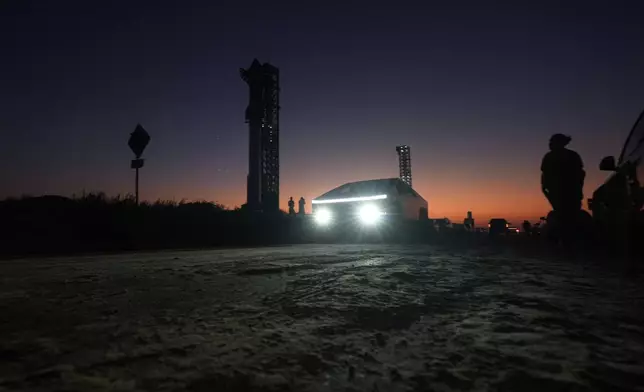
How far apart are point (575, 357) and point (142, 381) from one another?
65.0 inches

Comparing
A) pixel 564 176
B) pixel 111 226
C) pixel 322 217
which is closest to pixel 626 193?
pixel 564 176

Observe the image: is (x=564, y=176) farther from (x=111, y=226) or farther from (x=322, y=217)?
(x=322, y=217)

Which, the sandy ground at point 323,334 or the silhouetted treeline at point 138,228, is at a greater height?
the silhouetted treeline at point 138,228

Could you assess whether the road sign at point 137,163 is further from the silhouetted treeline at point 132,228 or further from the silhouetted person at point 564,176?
the silhouetted person at point 564,176

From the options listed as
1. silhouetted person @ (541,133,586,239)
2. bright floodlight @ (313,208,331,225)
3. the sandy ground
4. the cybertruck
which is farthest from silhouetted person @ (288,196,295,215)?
the sandy ground

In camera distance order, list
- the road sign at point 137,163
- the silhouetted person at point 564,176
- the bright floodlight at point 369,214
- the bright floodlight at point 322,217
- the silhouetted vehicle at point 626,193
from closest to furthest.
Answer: the silhouetted vehicle at point 626,193 → the silhouetted person at point 564,176 → the road sign at point 137,163 → the bright floodlight at point 369,214 → the bright floodlight at point 322,217

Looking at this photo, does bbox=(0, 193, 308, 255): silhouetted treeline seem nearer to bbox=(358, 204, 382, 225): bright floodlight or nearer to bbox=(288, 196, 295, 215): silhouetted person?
bbox=(358, 204, 382, 225): bright floodlight

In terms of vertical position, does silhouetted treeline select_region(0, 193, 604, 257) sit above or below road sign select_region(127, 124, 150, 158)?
below

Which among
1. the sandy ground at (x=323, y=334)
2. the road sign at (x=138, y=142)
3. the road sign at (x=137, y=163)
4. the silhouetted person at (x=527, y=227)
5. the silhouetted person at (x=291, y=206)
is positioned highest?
the road sign at (x=138, y=142)

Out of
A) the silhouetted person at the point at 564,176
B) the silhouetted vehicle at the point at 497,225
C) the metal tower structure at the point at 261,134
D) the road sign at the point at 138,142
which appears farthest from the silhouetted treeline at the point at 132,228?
the silhouetted person at the point at 564,176

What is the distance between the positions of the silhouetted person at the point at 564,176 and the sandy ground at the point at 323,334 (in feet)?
8.64

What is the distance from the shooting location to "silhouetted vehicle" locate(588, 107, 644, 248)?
4543 mm

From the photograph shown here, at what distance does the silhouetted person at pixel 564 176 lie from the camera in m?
5.40

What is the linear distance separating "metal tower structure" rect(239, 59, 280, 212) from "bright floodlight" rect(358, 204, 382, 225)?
5684 mm
